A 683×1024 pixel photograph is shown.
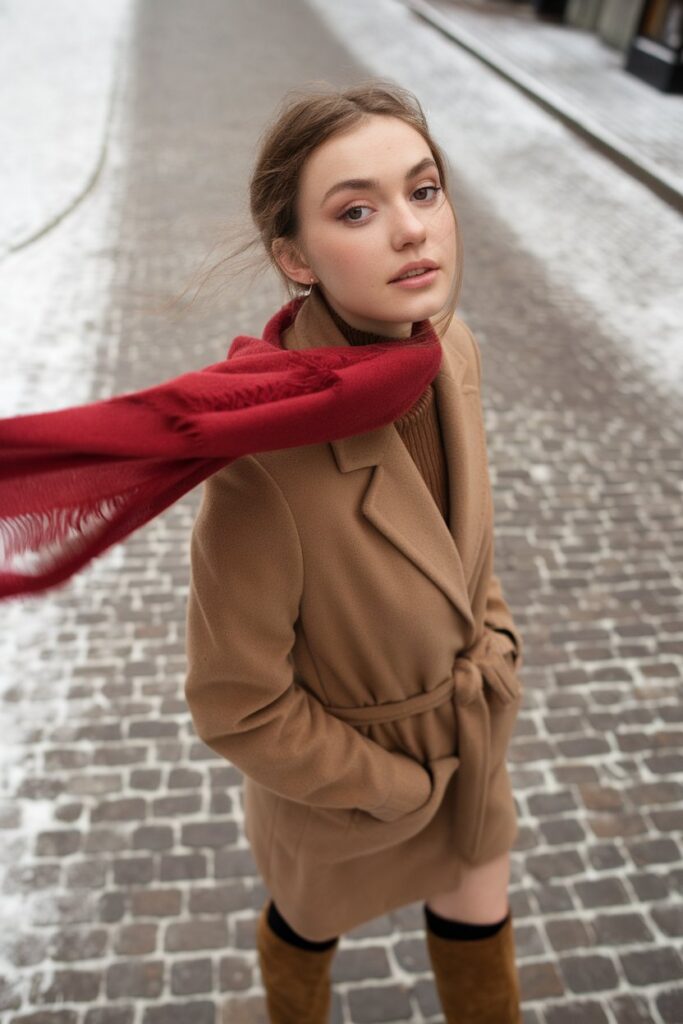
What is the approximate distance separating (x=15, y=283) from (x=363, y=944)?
21.1 feet

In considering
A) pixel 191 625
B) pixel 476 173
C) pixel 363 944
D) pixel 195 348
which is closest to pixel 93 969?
pixel 363 944

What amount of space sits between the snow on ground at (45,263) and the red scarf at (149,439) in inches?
5.1

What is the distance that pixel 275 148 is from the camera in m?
1.75

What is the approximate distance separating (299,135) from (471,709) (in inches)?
51.6

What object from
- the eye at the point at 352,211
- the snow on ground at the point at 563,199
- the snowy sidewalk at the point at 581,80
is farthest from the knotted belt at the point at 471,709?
the snowy sidewalk at the point at 581,80

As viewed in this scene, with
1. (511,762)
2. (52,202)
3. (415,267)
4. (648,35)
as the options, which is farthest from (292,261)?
(648,35)

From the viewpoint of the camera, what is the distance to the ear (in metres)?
1.80

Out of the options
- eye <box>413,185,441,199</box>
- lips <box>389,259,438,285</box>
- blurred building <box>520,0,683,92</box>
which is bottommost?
blurred building <box>520,0,683,92</box>

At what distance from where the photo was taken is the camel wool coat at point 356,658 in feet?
5.77

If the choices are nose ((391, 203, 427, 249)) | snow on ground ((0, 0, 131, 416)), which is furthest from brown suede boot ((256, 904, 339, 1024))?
snow on ground ((0, 0, 131, 416))

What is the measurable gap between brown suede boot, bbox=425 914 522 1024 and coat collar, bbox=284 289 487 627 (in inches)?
38.4

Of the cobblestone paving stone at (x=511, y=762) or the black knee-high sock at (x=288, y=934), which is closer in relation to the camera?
the black knee-high sock at (x=288, y=934)

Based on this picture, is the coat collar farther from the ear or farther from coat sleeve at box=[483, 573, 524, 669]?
coat sleeve at box=[483, 573, 524, 669]

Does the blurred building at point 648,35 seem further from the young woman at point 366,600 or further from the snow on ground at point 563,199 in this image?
the young woman at point 366,600
